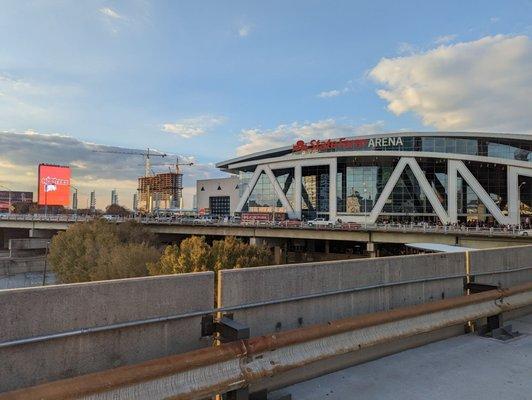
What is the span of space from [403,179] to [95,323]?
85903mm

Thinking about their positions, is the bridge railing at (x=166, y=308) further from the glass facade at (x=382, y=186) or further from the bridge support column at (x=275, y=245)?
the glass facade at (x=382, y=186)

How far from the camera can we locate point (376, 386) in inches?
207

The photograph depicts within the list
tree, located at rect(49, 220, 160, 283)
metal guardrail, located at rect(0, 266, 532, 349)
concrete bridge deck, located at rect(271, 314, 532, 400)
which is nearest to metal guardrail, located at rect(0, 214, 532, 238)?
tree, located at rect(49, 220, 160, 283)

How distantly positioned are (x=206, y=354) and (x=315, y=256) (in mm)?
74740

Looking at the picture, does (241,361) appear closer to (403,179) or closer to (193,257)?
(193,257)

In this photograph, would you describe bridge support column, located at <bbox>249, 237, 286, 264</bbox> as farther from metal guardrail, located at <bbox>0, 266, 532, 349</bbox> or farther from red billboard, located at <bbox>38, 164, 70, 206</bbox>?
red billboard, located at <bbox>38, 164, 70, 206</bbox>

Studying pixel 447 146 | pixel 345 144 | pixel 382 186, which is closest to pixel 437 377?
pixel 447 146

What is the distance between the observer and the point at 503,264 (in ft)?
29.9

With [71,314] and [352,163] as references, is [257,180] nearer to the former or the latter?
[352,163]

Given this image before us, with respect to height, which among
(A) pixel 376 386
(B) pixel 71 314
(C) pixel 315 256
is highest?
(B) pixel 71 314

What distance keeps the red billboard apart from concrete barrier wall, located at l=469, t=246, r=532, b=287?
11898cm

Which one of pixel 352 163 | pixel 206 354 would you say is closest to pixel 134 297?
pixel 206 354

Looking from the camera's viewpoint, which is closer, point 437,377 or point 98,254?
point 437,377

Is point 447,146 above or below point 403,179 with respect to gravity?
above
